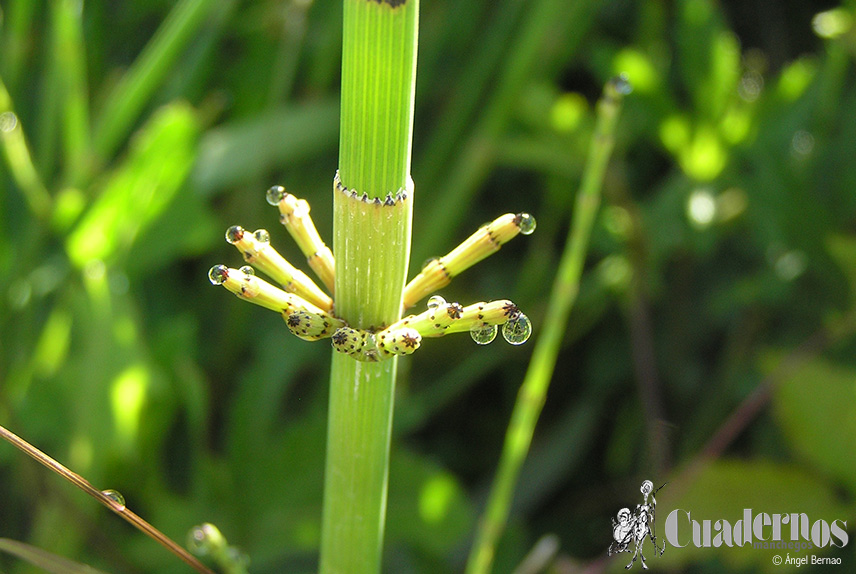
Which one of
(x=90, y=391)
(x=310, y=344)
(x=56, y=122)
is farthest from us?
(x=310, y=344)

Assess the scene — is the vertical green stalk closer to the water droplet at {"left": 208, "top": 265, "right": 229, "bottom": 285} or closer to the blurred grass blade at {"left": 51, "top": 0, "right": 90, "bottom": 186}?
the water droplet at {"left": 208, "top": 265, "right": 229, "bottom": 285}

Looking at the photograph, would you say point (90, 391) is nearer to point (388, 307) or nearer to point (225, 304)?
point (225, 304)

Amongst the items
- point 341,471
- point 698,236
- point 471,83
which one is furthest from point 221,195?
point 341,471

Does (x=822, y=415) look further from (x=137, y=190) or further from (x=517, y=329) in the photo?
(x=137, y=190)

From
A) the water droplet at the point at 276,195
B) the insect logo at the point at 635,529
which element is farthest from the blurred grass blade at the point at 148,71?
A: the insect logo at the point at 635,529

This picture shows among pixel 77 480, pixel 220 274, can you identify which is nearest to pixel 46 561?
pixel 77 480

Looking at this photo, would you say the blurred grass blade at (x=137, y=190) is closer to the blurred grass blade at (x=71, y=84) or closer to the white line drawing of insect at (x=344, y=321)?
the blurred grass blade at (x=71, y=84)
